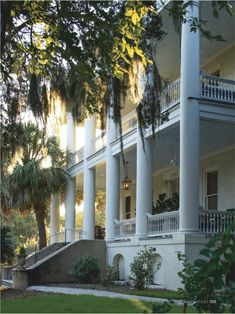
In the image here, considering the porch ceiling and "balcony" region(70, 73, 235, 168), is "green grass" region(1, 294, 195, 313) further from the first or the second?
the porch ceiling

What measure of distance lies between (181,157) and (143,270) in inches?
137

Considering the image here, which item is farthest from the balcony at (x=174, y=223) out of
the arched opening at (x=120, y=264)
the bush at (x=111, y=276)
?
the bush at (x=111, y=276)

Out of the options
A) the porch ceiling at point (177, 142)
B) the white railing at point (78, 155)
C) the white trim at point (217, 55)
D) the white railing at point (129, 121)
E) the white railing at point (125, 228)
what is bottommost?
the white railing at point (125, 228)

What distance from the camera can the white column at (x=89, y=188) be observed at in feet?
83.0

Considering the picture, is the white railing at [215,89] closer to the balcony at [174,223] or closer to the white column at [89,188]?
the balcony at [174,223]

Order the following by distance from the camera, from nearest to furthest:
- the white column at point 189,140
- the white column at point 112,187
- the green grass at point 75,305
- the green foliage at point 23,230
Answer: the green grass at point 75,305
the white column at point 189,140
the white column at point 112,187
the green foliage at point 23,230

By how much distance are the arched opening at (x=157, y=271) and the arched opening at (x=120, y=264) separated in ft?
10.5

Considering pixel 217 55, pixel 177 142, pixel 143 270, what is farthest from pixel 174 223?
pixel 217 55

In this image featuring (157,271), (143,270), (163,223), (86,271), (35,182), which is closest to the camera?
(143,270)

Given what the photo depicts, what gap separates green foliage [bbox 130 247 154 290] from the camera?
15570 mm

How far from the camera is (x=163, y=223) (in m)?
17.0

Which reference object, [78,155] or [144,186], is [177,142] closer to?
[144,186]

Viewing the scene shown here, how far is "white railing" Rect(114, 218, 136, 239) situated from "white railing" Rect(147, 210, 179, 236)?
6.55ft

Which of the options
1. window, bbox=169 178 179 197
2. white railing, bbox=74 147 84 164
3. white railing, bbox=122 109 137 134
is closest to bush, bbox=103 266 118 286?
white railing, bbox=122 109 137 134
